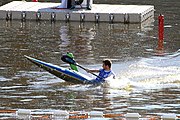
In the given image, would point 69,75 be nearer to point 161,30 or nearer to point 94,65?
point 94,65

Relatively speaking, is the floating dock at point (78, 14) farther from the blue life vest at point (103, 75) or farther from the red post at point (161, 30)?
the blue life vest at point (103, 75)

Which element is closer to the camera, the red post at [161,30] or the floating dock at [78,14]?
the red post at [161,30]

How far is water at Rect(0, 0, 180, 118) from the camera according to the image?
867 inches

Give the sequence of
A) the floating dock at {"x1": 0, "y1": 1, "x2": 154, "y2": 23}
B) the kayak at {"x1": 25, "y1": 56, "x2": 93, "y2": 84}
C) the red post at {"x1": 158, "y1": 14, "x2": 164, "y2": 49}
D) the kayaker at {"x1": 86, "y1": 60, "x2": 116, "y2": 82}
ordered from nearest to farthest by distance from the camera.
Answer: the kayaker at {"x1": 86, "y1": 60, "x2": 116, "y2": 82}
the kayak at {"x1": 25, "y1": 56, "x2": 93, "y2": 84}
the red post at {"x1": 158, "y1": 14, "x2": 164, "y2": 49}
the floating dock at {"x1": 0, "y1": 1, "x2": 154, "y2": 23}

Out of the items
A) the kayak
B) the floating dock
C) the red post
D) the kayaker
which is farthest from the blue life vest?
the floating dock

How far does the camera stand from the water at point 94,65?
22.0 metres

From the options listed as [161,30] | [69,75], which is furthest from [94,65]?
[161,30]

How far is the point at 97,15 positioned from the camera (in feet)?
144

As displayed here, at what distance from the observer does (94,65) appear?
96.2 feet

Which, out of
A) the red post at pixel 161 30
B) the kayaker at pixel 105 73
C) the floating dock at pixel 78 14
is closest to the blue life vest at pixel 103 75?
the kayaker at pixel 105 73

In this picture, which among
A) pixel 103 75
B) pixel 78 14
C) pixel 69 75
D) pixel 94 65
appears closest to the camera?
pixel 103 75

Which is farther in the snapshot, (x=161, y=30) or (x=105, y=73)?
(x=161, y=30)

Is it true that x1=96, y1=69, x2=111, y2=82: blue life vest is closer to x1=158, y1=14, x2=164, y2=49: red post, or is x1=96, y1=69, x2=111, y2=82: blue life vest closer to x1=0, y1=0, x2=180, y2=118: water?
x1=0, y1=0, x2=180, y2=118: water

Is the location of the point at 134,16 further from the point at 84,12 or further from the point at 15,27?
the point at 15,27
